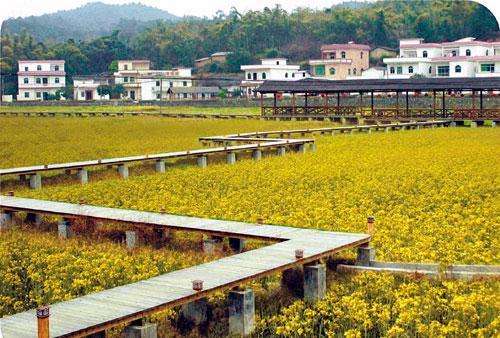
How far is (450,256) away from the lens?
30.5ft

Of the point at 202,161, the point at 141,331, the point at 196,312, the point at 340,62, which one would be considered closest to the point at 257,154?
the point at 202,161

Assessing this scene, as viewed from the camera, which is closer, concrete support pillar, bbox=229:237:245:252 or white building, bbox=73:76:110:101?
concrete support pillar, bbox=229:237:245:252

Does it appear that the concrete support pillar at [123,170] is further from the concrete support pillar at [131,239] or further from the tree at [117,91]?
the tree at [117,91]

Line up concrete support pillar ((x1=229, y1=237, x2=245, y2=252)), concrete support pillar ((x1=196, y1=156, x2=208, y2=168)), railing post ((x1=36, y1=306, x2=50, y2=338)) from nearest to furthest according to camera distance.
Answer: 1. railing post ((x1=36, y1=306, x2=50, y2=338))
2. concrete support pillar ((x1=229, y1=237, x2=245, y2=252))
3. concrete support pillar ((x1=196, y1=156, x2=208, y2=168))

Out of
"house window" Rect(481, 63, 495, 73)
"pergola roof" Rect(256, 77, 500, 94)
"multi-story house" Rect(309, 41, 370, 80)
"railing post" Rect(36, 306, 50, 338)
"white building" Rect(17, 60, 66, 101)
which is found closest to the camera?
"railing post" Rect(36, 306, 50, 338)

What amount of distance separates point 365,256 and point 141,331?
137 inches

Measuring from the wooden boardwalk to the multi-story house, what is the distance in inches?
2395

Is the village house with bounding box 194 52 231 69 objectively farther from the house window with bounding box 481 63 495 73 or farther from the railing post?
the railing post

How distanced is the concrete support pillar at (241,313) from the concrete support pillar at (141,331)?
2.95 ft

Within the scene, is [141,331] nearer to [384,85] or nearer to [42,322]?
[42,322]

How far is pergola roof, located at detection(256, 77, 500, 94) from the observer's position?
124 feet

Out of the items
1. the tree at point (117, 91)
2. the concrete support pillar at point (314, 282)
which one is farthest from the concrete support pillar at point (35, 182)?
the tree at point (117, 91)

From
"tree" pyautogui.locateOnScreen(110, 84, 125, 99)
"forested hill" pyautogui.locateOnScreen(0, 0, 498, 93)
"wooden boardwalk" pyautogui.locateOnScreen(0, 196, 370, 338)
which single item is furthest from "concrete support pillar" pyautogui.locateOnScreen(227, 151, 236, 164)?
"tree" pyautogui.locateOnScreen(110, 84, 125, 99)

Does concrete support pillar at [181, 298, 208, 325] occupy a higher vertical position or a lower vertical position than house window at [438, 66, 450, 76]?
lower
